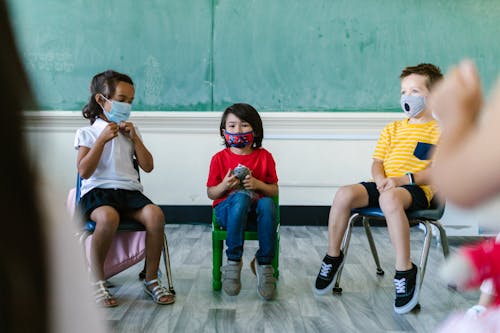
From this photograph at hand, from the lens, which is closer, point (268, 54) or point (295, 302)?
point (295, 302)

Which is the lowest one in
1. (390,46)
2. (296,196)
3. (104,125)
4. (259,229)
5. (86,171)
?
(296,196)

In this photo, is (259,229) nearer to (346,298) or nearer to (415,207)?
(346,298)

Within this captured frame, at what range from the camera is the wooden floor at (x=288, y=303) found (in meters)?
1.98

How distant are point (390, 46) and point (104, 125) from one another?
221 cm

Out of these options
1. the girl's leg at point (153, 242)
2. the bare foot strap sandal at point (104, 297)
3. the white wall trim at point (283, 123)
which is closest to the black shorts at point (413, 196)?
the girl's leg at point (153, 242)

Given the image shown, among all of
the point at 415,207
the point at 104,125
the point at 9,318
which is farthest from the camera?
the point at 104,125

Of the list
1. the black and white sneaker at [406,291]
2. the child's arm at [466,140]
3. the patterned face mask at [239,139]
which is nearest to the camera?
the child's arm at [466,140]

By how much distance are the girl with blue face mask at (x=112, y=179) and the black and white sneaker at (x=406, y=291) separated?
2.90 ft

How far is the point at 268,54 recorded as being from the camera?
12.4 feet

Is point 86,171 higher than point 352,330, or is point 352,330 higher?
point 86,171

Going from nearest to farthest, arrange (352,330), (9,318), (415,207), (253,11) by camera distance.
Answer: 1. (9,318)
2. (352,330)
3. (415,207)
4. (253,11)

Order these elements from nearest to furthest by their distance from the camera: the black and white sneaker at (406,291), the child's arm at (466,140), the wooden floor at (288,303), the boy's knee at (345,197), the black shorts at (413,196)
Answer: the child's arm at (466,140), the wooden floor at (288,303), the black and white sneaker at (406,291), the black shorts at (413,196), the boy's knee at (345,197)

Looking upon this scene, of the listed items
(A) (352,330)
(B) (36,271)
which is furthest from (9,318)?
(A) (352,330)

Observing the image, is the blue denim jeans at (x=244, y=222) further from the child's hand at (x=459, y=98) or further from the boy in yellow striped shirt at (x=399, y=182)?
the child's hand at (x=459, y=98)
